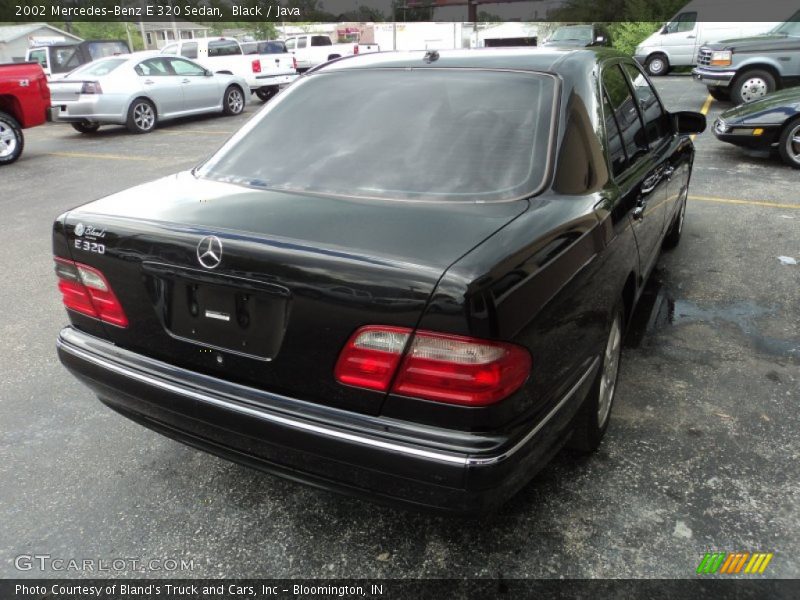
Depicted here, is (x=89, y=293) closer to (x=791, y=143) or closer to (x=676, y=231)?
(x=676, y=231)

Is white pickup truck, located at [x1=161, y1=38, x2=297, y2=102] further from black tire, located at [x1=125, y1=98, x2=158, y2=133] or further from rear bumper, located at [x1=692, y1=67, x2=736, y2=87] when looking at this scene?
rear bumper, located at [x1=692, y1=67, x2=736, y2=87]

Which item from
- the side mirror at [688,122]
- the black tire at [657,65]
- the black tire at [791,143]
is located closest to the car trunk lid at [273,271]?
the side mirror at [688,122]

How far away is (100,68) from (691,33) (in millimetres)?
16527

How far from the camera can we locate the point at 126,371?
2.24 metres

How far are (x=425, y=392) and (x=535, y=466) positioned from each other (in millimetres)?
513

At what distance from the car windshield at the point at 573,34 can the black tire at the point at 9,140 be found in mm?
18419

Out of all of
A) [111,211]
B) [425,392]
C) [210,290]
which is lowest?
[425,392]

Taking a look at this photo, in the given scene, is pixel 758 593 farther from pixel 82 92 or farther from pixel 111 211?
pixel 82 92

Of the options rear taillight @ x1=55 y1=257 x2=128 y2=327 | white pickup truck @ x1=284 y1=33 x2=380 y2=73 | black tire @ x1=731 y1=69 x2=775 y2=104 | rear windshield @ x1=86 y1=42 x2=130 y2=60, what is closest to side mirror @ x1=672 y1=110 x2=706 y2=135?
rear taillight @ x1=55 y1=257 x2=128 y2=327

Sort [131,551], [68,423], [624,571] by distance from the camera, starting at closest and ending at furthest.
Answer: [624,571] < [131,551] < [68,423]

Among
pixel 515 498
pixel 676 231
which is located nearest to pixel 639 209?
pixel 515 498

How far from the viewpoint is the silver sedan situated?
11922 millimetres

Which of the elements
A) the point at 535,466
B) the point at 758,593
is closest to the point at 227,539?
the point at 535,466

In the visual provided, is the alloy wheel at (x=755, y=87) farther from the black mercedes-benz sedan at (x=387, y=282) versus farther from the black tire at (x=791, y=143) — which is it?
the black mercedes-benz sedan at (x=387, y=282)
